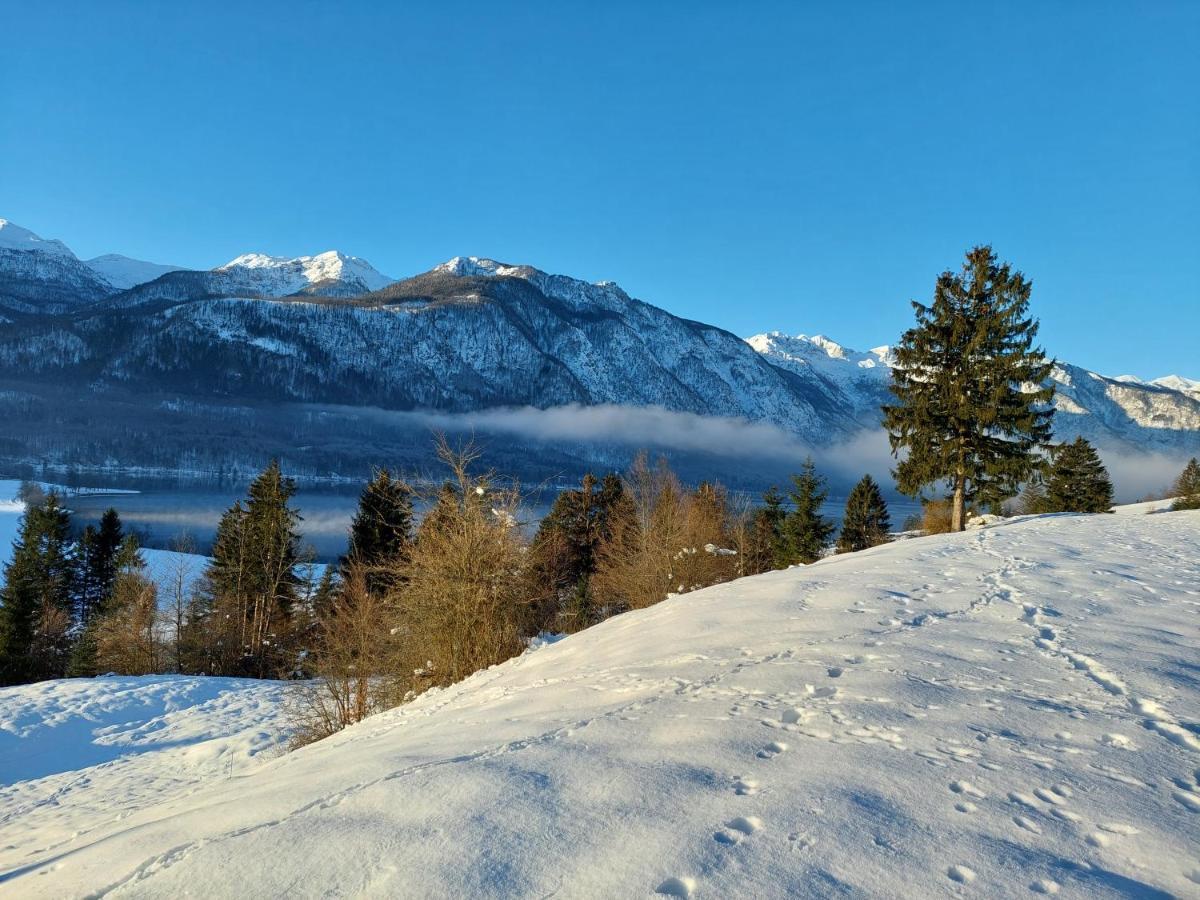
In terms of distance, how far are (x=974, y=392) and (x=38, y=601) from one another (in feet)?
165

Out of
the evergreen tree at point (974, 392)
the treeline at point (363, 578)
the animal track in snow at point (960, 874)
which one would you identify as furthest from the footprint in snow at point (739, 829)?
the evergreen tree at point (974, 392)

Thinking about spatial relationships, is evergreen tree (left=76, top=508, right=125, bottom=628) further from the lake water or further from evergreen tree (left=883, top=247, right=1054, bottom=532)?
evergreen tree (left=883, top=247, right=1054, bottom=532)

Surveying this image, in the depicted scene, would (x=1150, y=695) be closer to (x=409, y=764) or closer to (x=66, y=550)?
(x=409, y=764)

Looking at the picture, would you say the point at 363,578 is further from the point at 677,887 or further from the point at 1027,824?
the point at 1027,824

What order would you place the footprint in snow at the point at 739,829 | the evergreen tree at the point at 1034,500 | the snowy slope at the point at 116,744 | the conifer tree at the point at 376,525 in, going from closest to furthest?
the footprint in snow at the point at 739,829 < the snowy slope at the point at 116,744 < the conifer tree at the point at 376,525 < the evergreen tree at the point at 1034,500

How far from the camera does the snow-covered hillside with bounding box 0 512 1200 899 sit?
3.29 m

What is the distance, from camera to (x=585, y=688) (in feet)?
24.3

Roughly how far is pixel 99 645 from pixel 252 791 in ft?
114

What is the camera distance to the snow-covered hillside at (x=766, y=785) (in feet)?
10.8

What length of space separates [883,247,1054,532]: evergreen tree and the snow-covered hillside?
50.0ft

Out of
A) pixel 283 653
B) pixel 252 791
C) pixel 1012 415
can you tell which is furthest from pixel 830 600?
pixel 283 653

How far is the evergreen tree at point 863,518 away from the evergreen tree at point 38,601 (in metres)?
50.5

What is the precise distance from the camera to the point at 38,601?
36.8m

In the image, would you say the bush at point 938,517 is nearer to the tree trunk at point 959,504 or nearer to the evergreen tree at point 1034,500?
the tree trunk at point 959,504
